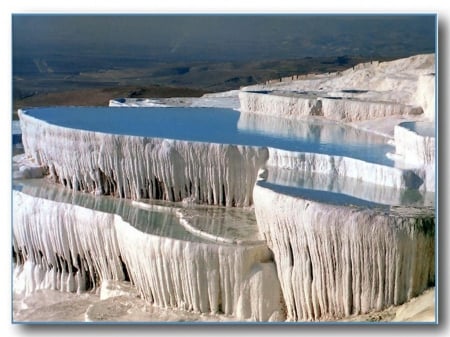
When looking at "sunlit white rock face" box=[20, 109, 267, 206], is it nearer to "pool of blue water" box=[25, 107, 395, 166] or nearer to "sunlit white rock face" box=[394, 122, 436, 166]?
"pool of blue water" box=[25, 107, 395, 166]

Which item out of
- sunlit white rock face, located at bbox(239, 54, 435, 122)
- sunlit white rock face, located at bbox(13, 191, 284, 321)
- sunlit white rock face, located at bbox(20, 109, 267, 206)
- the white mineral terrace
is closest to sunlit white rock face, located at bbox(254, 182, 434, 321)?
the white mineral terrace

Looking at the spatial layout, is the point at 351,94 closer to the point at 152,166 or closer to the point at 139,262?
the point at 152,166

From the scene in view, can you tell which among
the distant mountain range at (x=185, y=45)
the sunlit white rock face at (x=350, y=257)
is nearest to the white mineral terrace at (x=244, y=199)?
the sunlit white rock face at (x=350, y=257)

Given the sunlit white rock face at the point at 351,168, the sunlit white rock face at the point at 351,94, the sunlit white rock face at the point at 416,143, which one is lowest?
the sunlit white rock face at the point at 351,168

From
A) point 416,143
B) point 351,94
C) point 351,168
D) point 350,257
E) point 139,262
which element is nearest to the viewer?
point 350,257

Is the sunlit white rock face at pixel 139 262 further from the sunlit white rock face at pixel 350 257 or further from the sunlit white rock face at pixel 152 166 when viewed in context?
the sunlit white rock face at pixel 152 166

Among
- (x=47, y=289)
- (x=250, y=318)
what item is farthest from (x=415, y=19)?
(x=47, y=289)

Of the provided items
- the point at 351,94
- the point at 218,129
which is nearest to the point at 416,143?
the point at 218,129
